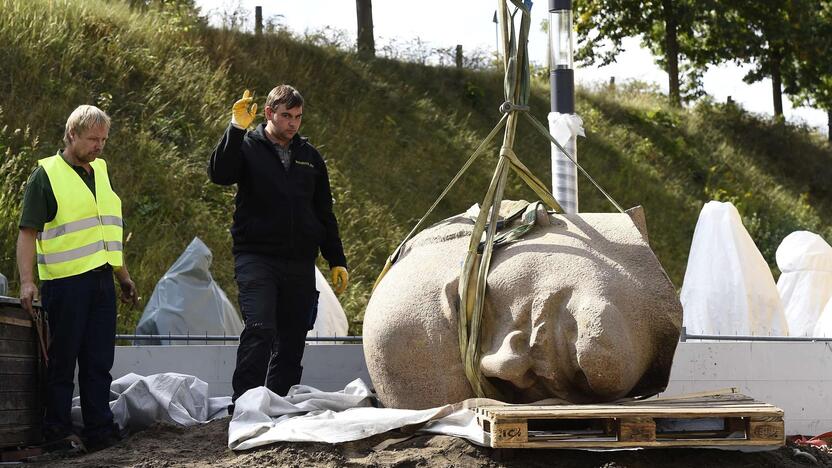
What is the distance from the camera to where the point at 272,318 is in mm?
5566

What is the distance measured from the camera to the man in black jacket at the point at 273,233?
5.53m

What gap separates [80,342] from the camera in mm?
5414

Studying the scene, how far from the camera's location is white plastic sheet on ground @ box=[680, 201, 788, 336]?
8586 millimetres

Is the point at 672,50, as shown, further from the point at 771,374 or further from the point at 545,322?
the point at 545,322

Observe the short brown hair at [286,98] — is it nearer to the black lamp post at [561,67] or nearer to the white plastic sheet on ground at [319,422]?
the white plastic sheet on ground at [319,422]

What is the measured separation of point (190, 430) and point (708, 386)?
3.08m

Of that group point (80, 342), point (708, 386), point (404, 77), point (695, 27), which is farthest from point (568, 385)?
point (695, 27)

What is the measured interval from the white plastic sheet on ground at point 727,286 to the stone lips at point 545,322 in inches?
148

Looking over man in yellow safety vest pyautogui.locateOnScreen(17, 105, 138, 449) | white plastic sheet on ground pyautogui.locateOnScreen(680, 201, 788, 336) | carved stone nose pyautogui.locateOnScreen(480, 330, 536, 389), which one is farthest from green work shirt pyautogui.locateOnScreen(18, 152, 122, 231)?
white plastic sheet on ground pyautogui.locateOnScreen(680, 201, 788, 336)

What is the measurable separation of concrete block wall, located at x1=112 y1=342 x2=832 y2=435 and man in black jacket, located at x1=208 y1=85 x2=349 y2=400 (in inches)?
21.6

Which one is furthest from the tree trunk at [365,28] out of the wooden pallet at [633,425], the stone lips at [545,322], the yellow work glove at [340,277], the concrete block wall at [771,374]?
the wooden pallet at [633,425]

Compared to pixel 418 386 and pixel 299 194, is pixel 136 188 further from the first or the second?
pixel 418 386

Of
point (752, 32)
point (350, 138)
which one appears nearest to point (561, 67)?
point (350, 138)

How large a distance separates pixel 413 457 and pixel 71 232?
2242 millimetres
